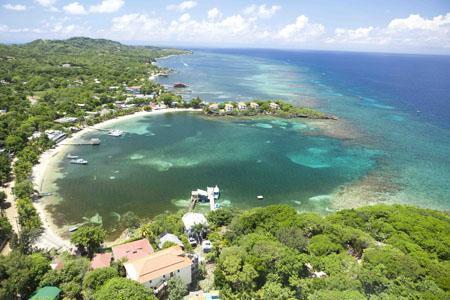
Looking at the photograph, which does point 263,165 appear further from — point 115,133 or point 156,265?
point 115,133

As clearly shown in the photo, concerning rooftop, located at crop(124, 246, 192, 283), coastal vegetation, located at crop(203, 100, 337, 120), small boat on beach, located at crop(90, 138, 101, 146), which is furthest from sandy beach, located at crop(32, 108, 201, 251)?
coastal vegetation, located at crop(203, 100, 337, 120)

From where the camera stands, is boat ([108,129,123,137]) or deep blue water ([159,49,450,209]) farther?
boat ([108,129,123,137])

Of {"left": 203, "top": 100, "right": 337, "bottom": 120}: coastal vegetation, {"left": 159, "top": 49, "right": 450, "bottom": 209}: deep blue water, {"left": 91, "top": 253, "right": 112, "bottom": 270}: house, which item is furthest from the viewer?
{"left": 203, "top": 100, "right": 337, "bottom": 120}: coastal vegetation

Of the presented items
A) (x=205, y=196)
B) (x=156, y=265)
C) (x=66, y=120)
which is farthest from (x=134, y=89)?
(x=156, y=265)

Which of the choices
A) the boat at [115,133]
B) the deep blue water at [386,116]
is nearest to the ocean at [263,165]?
the deep blue water at [386,116]

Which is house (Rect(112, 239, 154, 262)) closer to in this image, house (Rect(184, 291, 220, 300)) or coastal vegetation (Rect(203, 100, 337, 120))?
house (Rect(184, 291, 220, 300))

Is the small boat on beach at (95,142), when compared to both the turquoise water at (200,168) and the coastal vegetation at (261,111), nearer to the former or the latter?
the turquoise water at (200,168)

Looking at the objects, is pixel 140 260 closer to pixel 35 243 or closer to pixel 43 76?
pixel 35 243
